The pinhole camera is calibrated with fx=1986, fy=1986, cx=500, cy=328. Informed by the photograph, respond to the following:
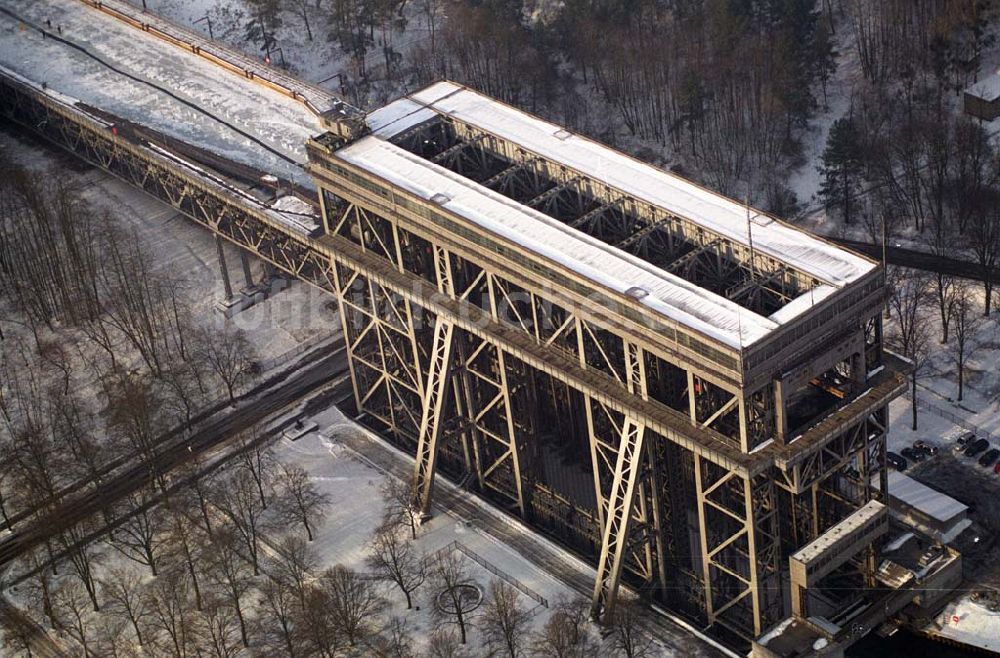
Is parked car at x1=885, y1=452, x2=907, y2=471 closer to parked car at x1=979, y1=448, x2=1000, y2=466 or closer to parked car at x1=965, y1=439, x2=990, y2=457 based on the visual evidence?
parked car at x1=965, y1=439, x2=990, y2=457

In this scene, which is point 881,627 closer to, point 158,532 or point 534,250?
point 534,250

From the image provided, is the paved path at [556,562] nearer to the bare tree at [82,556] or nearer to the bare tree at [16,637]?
the bare tree at [82,556]

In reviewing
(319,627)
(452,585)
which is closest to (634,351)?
(452,585)

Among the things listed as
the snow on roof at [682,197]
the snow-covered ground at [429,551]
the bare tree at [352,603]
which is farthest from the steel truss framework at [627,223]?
the bare tree at [352,603]

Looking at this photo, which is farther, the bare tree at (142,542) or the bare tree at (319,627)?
the bare tree at (142,542)

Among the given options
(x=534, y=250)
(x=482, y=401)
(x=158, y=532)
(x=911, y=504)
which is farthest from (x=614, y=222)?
(x=158, y=532)

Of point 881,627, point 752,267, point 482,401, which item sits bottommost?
point 881,627
